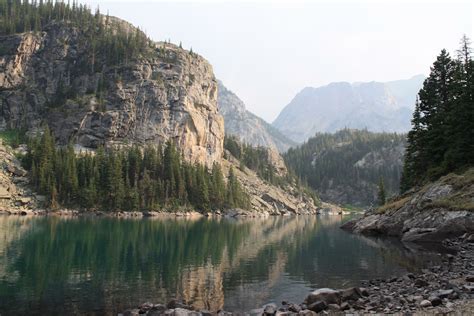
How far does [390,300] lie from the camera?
26.9m

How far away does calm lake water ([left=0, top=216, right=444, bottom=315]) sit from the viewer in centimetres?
3272

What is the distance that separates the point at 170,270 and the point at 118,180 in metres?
122

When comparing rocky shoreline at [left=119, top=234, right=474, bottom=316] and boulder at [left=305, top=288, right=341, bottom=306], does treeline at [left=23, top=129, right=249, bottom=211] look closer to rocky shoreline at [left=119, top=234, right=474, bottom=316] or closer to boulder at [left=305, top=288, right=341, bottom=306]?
rocky shoreline at [left=119, top=234, right=474, bottom=316]

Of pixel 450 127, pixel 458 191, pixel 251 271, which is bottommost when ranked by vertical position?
pixel 251 271

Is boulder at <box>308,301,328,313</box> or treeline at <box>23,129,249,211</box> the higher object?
treeline at <box>23,129,249,211</box>

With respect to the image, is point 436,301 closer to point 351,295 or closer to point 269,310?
point 351,295

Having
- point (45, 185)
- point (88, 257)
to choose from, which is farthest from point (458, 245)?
point (45, 185)

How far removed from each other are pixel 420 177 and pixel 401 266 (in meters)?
46.9

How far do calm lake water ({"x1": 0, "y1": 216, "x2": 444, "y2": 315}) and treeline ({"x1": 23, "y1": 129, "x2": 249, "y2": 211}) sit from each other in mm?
80900

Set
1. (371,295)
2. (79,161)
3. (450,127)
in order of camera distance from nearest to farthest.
→ (371,295), (450,127), (79,161)

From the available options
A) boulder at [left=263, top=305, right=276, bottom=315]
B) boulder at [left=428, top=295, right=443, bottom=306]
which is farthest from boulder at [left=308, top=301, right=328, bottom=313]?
boulder at [left=428, top=295, right=443, bottom=306]

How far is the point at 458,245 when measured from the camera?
52.8 m

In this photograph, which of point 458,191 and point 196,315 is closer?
point 196,315

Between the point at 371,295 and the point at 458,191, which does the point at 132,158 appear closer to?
the point at 458,191
